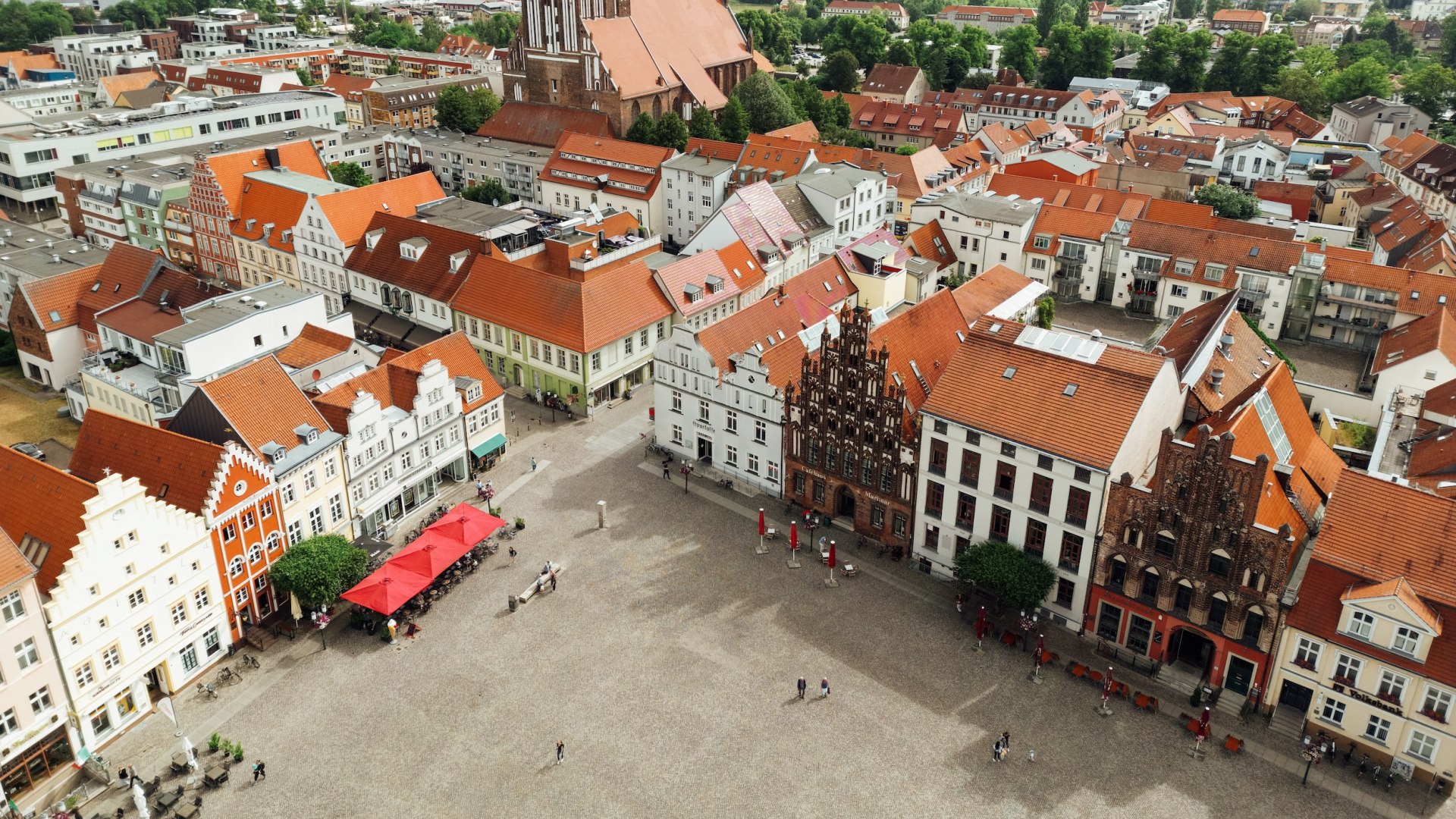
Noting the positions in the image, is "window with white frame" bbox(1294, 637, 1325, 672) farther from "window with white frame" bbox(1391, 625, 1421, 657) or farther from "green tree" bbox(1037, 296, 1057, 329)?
"green tree" bbox(1037, 296, 1057, 329)

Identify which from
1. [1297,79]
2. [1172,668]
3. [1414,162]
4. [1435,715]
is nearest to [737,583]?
[1172,668]

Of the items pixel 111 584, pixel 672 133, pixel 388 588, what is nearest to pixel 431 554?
pixel 388 588

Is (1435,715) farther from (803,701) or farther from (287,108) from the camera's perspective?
(287,108)

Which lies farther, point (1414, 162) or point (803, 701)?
point (1414, 162)

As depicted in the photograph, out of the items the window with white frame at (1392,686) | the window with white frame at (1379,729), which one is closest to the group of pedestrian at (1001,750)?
the window with white frame at (1379,729)

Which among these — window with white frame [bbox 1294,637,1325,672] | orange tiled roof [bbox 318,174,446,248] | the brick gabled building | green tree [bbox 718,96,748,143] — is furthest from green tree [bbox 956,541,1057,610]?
green tree [bbox 718,96,748,143]
